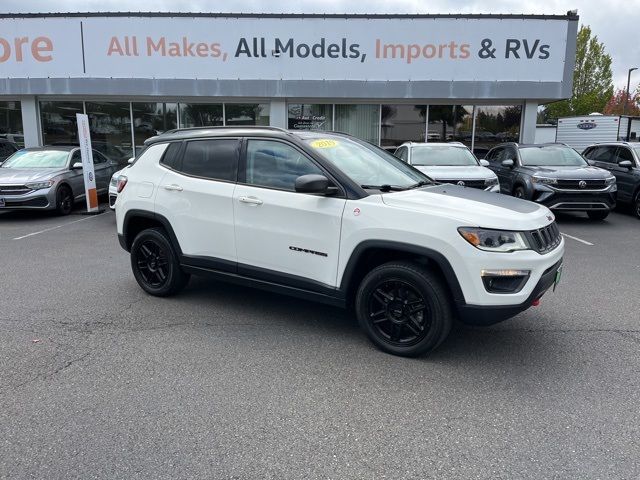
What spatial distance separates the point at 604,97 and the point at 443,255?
44.6 metres

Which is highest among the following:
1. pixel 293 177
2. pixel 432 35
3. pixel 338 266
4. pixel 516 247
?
pixel 432 35

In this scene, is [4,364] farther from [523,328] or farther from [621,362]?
[621,362]

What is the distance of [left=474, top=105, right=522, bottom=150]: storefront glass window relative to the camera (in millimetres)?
15086

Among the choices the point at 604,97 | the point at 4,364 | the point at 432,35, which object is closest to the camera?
the point at 4,364

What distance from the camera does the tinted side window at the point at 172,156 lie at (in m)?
5.16

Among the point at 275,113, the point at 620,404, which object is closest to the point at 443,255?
the point at 620,404

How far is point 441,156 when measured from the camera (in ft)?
33.6

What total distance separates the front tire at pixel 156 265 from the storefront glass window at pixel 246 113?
1038cm

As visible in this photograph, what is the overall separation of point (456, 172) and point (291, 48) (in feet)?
23.6

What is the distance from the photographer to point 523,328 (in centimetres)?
461

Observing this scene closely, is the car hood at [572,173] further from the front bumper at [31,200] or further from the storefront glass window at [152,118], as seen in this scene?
the storefront glass window at [152,118]

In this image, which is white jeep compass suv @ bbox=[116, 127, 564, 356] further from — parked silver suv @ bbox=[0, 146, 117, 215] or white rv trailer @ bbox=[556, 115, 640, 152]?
white rv trailer @ bbox=[556, 115, 640, 152]

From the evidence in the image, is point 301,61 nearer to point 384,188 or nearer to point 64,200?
point 64,200

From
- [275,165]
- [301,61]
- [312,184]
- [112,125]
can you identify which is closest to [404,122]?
[301,61]
